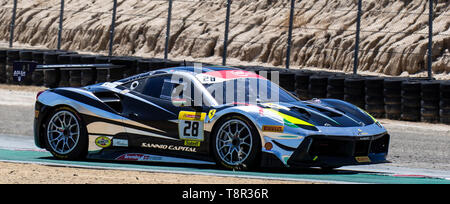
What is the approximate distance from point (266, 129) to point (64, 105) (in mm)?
2733

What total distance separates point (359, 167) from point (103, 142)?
3.14 m

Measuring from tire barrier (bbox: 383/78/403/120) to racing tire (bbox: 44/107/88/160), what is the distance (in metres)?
7.85

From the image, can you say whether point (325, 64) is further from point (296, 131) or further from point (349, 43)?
point (296, 131)

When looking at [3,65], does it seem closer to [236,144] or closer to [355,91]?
[355,91]

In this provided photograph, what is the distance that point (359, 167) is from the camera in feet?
33.5

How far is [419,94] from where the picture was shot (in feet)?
51.1

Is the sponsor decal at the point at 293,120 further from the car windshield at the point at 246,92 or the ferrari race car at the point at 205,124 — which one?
the car windshield at the point at 246,92

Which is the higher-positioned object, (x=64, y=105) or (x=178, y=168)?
(x=64, y=105)

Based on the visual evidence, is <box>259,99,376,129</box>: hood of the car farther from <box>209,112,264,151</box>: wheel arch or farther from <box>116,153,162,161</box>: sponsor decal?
<box>116,153,162,161</box>: sponsor decal

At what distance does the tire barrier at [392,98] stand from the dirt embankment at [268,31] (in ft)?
15.7

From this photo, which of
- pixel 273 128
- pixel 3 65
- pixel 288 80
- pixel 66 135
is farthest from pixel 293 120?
pixel 3 65

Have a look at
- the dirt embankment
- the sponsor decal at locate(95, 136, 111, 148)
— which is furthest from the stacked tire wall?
the sponsor decal at locate(95, 136, 111, 148)

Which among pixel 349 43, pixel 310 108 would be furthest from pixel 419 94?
pixel 349 43

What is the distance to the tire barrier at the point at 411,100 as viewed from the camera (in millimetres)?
15602
